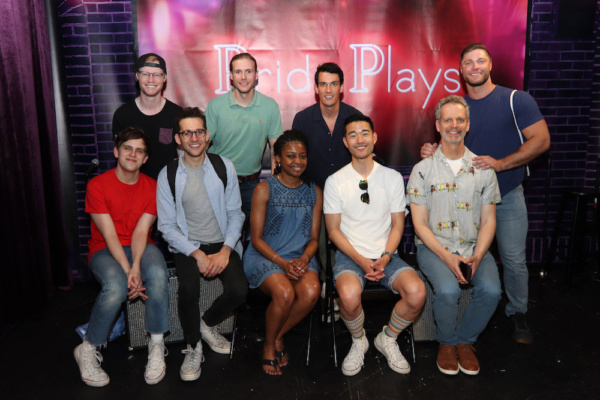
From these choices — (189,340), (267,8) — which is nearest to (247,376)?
(189,340)

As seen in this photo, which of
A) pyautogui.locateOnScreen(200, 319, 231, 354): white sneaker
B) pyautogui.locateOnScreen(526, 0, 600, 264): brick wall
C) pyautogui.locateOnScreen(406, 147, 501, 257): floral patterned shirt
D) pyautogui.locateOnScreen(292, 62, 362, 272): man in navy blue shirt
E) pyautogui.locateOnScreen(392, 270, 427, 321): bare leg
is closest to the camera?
pyautogui.locateOnScreen(392, 270, 427, 321): bare leg

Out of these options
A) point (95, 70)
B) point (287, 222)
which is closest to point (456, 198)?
point (287, 222)

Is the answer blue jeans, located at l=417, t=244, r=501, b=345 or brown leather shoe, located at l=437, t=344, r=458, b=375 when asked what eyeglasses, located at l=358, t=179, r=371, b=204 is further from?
brown leather shoe, located at l=437, t=344, r=458, b=375

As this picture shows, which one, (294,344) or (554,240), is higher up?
(554,240)

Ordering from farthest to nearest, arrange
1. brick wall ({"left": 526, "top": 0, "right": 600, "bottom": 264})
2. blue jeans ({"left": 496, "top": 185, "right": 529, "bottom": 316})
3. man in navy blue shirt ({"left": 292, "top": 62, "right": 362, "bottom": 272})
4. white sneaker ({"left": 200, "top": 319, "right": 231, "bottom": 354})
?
1. brick wall ({"left": 526, "top": 0, "right": 600, "bottom": 264})
2. man in navy blue shirt ({"left": 292, "top": 62, "right": 362, "bottom": 272})
3. blue jeans ({"left": 496, "top": 185, "right": 529, "bottom": 316})
4. white sneaker ({"left": 200, "top": 319, "right": 231, "bottom": 354})

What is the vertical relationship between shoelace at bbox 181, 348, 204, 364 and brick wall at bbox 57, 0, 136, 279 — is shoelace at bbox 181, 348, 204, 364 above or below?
below

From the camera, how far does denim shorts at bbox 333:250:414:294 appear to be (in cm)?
273

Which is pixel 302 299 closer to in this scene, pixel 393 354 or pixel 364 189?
pixel 393 354

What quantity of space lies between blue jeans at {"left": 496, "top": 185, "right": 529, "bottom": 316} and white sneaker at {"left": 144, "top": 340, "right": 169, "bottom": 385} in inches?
95.6

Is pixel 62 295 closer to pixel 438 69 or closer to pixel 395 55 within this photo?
pixel 395 55

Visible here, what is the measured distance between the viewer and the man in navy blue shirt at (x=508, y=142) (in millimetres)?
3033

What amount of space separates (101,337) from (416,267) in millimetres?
2035

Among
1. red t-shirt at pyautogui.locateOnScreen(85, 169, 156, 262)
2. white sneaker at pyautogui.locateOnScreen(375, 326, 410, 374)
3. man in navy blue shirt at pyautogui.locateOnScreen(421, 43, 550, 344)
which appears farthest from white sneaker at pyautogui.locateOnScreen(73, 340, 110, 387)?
man in navy blue shirt at pyautogui.locateOnScreen(421, 43, 550, 344)

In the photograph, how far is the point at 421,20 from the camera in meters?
4.14
